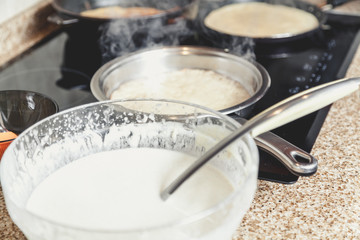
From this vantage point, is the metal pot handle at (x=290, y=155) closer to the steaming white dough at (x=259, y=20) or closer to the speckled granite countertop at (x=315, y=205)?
the speckled granite countertop at (x=315, y=205)

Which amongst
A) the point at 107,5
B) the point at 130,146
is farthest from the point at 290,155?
the point at 107,5

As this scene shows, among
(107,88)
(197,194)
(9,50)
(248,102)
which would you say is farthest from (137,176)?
(9,50)

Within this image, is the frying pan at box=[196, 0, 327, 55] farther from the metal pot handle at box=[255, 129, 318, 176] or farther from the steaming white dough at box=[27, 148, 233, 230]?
the steaming white dough at box=[27, 148, 233, 230]

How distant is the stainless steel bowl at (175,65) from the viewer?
1.07 m

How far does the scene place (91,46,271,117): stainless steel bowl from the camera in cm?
107

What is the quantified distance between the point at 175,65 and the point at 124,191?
2.12 ft

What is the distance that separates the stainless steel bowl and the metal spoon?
13.8 inches

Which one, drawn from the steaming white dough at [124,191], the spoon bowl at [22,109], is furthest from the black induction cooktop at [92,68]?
the steaming white dough at [124,191]

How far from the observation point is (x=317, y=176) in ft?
2.66

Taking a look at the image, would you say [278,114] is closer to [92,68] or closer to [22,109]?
[22,109]

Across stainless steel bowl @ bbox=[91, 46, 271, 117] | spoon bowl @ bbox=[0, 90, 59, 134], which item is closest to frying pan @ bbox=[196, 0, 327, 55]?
stainless steel bowl @ bbox=[91, 46, 271, 117]

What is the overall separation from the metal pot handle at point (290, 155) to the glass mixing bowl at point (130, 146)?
116 millimetres

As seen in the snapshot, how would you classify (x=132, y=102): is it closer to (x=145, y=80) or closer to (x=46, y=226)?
(x=46, y=226)

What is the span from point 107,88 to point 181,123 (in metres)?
0.36
